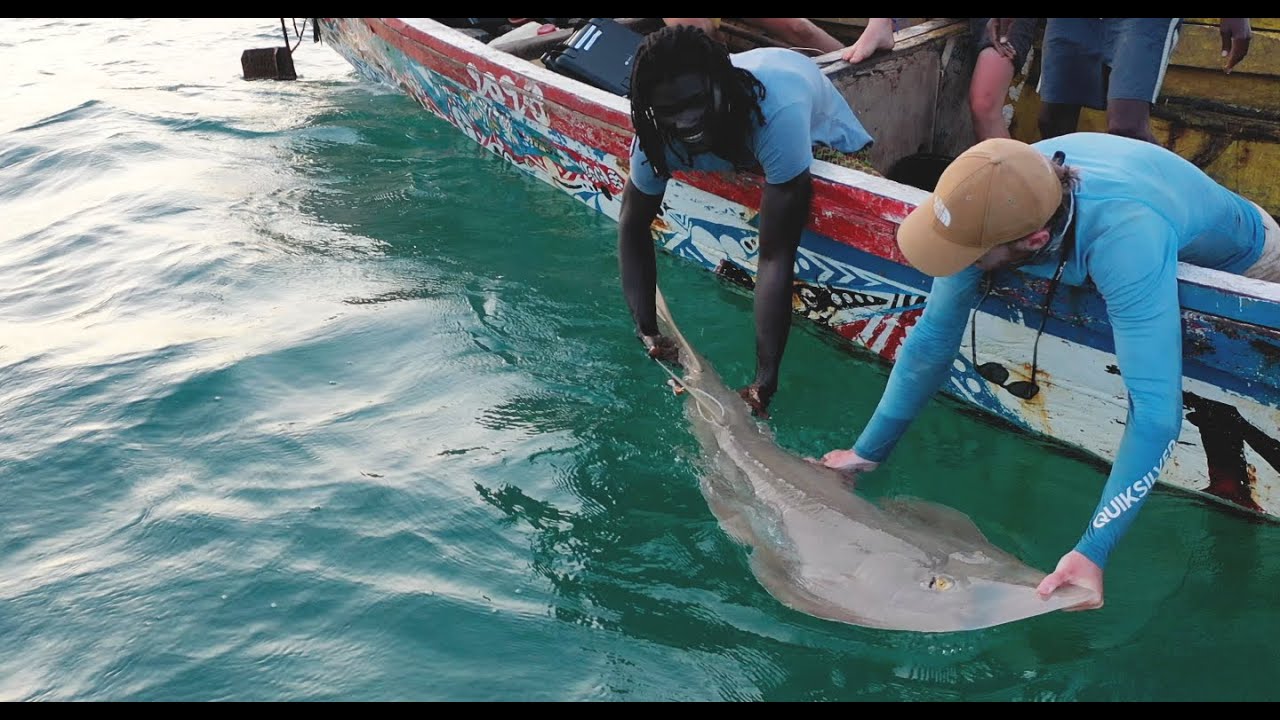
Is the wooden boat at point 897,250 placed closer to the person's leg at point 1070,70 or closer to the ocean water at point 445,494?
the ocean water at point 445,494

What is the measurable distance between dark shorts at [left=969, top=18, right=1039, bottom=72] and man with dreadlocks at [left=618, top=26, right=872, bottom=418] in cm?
166

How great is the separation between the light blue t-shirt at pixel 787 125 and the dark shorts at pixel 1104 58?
115 centimetres

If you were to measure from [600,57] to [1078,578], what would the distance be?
13.2 feet

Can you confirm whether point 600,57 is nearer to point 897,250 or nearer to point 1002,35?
point 1002,35

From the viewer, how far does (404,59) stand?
7.48m

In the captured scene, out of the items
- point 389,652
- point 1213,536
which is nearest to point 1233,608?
point 1213,536

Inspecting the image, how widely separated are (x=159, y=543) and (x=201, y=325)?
195 cm

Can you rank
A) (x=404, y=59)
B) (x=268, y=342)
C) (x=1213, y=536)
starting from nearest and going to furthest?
(x=1213, y=536) < (x=268, y=342) < (x=404, y=59)

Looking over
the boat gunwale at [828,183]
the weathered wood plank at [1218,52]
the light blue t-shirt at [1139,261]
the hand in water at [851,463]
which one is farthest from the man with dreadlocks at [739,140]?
the weathered wood plank at [1218,52]

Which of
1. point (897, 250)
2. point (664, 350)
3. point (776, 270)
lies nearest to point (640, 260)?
point (664, 350)

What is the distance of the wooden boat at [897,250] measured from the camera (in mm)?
3205

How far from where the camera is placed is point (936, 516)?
3479 mm

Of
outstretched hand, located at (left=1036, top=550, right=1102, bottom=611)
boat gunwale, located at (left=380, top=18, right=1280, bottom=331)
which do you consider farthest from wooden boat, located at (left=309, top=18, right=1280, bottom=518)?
outstretched hand, located at (left=1036, top=550, right=1102, bottom=611)
